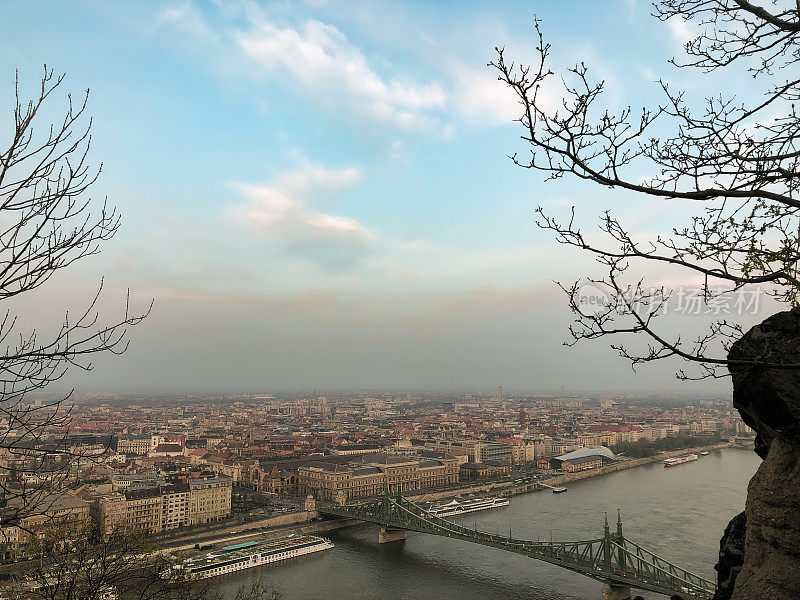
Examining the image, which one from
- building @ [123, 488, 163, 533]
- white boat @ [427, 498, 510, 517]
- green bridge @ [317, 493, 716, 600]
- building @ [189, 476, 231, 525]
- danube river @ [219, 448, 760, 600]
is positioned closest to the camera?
green bridge @ [317, 493, 716, 600]

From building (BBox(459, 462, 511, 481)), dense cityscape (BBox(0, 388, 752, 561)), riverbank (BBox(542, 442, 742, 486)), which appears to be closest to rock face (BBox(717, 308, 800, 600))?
dense cityscape (BBox(0, 388, 752, 561))

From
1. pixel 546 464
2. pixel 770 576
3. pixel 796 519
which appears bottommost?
pixel 546 464

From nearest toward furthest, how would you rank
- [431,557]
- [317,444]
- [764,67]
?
[764,67] → [431,557] → [317,444]

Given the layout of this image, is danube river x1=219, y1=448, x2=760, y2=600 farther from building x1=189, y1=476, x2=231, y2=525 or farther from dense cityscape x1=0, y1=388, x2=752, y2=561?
dense cityscape x1=0, y1=388, x2=752, y2=561

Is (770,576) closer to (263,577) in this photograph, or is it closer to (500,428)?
(263,577)

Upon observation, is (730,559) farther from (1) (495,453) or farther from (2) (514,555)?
(1) (495,453)

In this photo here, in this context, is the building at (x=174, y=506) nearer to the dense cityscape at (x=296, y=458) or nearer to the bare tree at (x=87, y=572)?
the dense cityscape at (x=296, y=458)

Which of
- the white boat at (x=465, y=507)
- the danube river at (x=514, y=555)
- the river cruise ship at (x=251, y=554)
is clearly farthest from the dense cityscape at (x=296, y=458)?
the danube river at (x=514, y=555)

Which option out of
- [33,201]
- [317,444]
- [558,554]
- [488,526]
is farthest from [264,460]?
[33,201]
